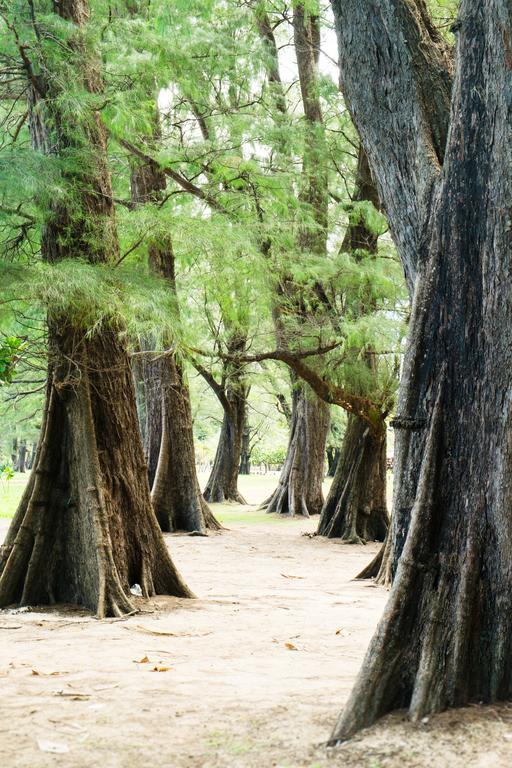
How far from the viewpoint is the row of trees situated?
11.7 feet

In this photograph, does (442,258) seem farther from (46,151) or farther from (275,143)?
(275,143)

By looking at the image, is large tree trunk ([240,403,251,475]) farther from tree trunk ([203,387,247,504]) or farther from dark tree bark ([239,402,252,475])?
tree trunk ([203,387,247,504])

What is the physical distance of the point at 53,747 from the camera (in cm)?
330

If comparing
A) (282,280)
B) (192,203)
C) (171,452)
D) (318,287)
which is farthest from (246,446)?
(192,203)

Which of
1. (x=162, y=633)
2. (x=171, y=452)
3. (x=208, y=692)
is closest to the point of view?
(x=208, y=692)

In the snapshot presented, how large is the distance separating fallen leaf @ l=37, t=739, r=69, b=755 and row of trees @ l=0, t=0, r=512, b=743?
1238 millimetres

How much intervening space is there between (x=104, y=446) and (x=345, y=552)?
6.99 metres

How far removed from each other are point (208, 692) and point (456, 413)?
197cm

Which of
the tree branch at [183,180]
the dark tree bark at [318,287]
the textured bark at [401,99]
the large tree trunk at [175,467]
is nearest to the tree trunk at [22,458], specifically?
the dark tree bark at [318,287]

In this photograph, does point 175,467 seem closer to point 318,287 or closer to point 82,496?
point 318,287

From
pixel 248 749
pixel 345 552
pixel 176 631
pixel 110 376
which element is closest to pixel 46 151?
pixel 110 376

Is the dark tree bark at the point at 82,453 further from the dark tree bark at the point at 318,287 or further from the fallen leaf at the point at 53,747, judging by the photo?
the dark tree bark at the point at 318,287

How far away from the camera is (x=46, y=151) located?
7.62 metres

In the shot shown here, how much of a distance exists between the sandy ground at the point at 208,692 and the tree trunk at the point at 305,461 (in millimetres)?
11511
